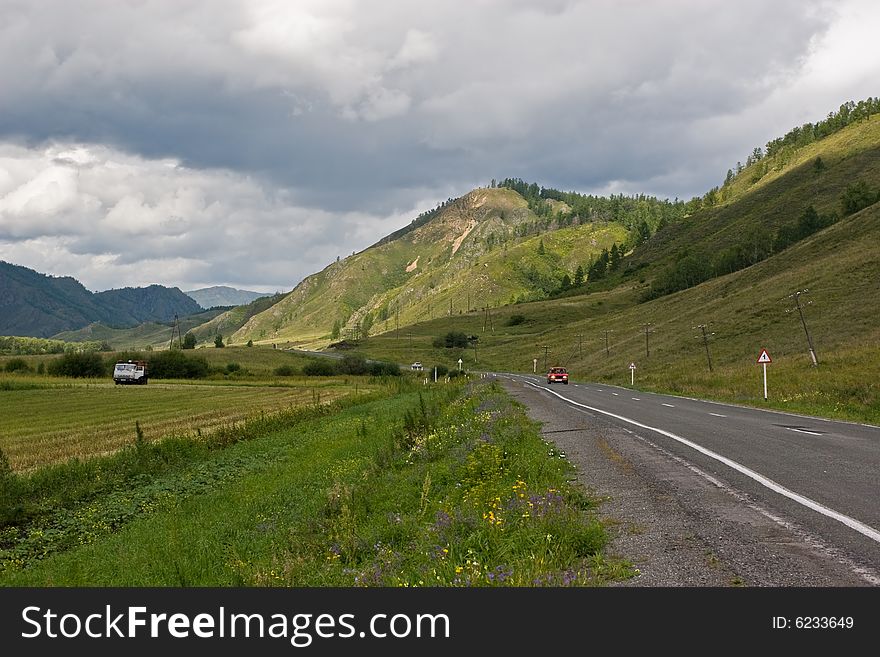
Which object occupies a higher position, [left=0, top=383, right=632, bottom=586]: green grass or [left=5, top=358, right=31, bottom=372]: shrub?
[left=5, top=358, right=31, bottom=372]: shrub

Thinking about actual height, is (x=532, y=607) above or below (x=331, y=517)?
above

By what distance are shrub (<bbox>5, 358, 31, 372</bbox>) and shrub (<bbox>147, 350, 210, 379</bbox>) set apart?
15.3 metres

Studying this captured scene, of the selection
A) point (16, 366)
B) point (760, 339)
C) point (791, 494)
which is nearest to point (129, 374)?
point (16, 366)

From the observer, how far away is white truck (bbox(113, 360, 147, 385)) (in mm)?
74375

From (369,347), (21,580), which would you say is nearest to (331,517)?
(21,580)

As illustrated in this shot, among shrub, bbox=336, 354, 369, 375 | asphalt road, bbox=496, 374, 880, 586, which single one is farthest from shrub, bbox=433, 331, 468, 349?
asphalt road, bbox=496, 374, 880, 586

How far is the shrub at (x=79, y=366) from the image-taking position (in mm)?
89188

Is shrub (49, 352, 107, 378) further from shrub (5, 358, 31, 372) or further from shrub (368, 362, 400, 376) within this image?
shrub (368, 362, 400, 376)

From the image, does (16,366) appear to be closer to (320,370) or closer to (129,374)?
(129,374)

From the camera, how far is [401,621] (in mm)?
4922

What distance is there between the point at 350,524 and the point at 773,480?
6.59m

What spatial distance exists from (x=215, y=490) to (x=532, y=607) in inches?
547

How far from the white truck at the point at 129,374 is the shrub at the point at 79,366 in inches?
714

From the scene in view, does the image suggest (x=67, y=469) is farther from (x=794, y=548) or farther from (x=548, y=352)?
(x=548, y=352)
